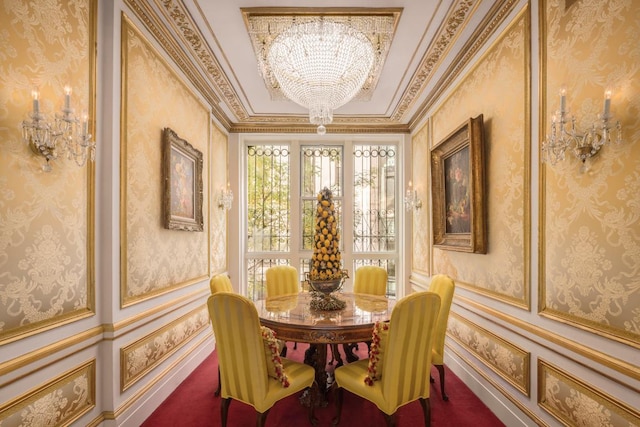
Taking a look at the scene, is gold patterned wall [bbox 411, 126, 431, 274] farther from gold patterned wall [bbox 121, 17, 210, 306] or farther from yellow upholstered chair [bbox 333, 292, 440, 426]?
gold patterned wall [bbox 121, 17, 210, 306]

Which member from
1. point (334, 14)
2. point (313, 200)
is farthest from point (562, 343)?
point (313, 200)

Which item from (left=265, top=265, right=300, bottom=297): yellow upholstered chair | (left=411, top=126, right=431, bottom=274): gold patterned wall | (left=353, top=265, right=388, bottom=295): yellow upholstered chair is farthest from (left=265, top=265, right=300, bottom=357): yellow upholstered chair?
(left=411, top=126, right=431, bottom=274): gold patterned wall

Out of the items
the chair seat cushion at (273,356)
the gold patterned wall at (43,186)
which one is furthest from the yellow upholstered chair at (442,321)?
the gold patterned wall at (43,186)

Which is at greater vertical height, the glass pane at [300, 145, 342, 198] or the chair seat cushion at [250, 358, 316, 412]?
the glass pane at [300, 145, 342, 198]

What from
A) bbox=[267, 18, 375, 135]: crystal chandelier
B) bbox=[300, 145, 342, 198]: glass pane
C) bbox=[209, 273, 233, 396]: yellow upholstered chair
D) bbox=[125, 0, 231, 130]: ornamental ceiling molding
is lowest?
bbox=[209, 273, 233, 396]: yellow upholstered chair

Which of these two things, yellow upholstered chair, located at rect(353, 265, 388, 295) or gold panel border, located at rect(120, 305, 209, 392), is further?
yellow upholstered chair, located at rect(353, 265, 388, 295)

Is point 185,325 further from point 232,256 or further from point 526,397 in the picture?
point 526,397

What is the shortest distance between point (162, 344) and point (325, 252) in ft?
5.33

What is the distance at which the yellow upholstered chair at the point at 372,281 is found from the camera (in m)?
4.09

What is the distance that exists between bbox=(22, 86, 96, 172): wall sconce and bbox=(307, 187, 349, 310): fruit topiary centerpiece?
1.58 m

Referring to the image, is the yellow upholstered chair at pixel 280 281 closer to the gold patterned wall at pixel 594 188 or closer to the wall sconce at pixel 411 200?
the wall sconce at pixel 411 200

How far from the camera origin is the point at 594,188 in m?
1.80

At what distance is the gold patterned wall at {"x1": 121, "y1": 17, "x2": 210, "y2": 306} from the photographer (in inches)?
97.5

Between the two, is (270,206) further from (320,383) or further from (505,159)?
(505,159)
